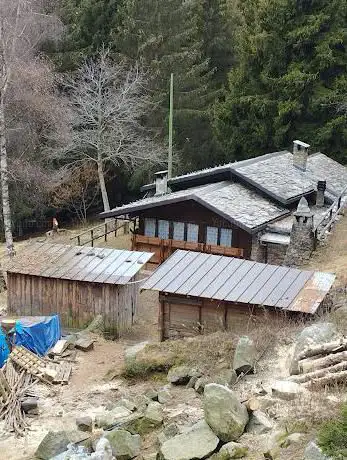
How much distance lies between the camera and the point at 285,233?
25516mm

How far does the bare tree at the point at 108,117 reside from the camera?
3556cm

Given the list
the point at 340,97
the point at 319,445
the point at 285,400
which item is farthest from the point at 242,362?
the point at 340,97

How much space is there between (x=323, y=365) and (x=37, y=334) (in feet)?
30.3

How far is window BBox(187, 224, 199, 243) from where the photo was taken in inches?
1059

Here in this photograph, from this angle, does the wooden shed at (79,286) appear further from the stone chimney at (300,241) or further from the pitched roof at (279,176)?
the pitched roof at (279,176)

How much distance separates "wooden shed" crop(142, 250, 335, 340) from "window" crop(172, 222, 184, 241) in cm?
846

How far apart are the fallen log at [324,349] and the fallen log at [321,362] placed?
186mm

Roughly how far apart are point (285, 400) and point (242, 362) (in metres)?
2.32

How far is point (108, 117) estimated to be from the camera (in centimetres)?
3716

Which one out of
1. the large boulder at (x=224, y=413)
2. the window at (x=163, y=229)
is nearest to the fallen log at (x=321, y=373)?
the large boulder at (x=224, y=413)

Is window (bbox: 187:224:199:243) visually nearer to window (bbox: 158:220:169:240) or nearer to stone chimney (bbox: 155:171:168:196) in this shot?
window (bbox: 158:220:169:240)

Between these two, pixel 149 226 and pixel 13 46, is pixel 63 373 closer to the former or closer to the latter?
pixel 149 226

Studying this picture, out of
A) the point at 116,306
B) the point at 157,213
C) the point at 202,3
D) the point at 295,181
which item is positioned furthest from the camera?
the point at 202,3

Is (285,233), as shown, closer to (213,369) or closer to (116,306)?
(116,306)
